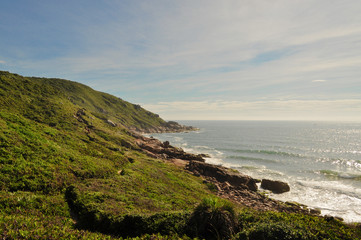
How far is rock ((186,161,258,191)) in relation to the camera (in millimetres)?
42469

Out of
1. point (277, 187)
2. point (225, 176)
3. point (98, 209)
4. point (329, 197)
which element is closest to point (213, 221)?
point (98, 209)

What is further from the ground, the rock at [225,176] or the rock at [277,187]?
the rock at [225,176]

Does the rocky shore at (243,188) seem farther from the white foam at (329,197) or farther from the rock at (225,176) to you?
the white foam at (329,197)

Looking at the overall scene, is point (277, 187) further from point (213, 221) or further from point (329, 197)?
point (213, 221)

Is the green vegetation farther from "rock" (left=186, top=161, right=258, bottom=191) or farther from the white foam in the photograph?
the white foam

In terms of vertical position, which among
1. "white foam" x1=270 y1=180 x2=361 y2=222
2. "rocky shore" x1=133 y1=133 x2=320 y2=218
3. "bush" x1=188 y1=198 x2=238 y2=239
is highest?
"bush" x1=188 y1=198 x2=238 y2=239

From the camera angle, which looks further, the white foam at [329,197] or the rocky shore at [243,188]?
the white foam at [329,197]

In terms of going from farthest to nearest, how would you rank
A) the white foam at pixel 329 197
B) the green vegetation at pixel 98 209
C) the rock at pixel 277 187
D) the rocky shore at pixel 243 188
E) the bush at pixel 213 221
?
the rock at pixel 277 187 < the white foam at pixel 329 197 < the rocky shore at pixel 243 188 < the bush at pixel 213 221 < the green vegetation at pixel 98 209

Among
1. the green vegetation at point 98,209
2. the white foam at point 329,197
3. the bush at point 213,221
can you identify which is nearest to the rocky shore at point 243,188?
the white foam at point 329,197

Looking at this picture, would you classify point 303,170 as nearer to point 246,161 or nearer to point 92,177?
point 246,161

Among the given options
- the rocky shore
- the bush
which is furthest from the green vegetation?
the rocky shore

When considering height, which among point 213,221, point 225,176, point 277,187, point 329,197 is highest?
point 213,221

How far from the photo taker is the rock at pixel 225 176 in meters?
42.5

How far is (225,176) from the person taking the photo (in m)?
44.0
